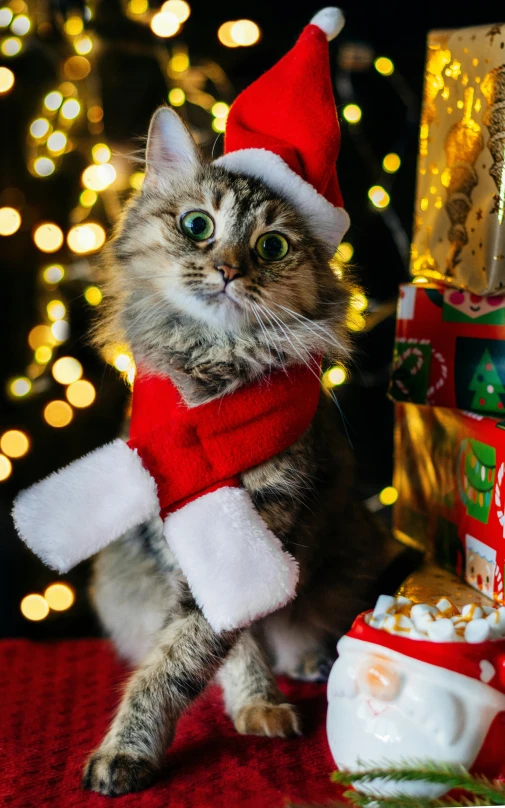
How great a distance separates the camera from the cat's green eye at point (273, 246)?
3.77 ft

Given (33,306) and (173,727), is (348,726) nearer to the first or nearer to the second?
(173,727)

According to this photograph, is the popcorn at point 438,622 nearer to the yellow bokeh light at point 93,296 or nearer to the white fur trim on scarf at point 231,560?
the white fur trim on scarf at point 231,560

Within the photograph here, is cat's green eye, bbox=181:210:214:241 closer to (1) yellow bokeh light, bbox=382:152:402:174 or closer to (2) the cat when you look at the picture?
(2) the cat

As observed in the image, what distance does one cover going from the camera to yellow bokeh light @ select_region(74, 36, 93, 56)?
4.93 ft

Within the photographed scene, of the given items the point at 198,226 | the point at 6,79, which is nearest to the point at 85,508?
the point at 198,226

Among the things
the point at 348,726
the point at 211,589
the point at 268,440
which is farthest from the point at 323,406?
the point at 348,726

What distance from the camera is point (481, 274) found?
4.01 feet

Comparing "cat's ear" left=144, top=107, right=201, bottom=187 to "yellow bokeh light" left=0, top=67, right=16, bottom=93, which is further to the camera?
"yellow bokeh light" left=0, top=67, right=16, bottom=93

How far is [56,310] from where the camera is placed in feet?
5.21

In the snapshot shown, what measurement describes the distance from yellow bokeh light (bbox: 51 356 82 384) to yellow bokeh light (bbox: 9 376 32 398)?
57 mm

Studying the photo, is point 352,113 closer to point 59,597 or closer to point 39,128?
point 39,128

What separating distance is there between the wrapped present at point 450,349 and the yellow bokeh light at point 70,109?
72cm

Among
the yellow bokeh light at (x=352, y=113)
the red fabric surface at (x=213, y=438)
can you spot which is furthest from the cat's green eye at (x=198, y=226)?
the yellow bokeh light at (x=352, y=113)

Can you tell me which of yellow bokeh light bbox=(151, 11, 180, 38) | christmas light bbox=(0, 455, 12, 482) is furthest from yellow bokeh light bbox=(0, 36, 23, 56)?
christmas light bbox=(0, 455, 12, 482)
